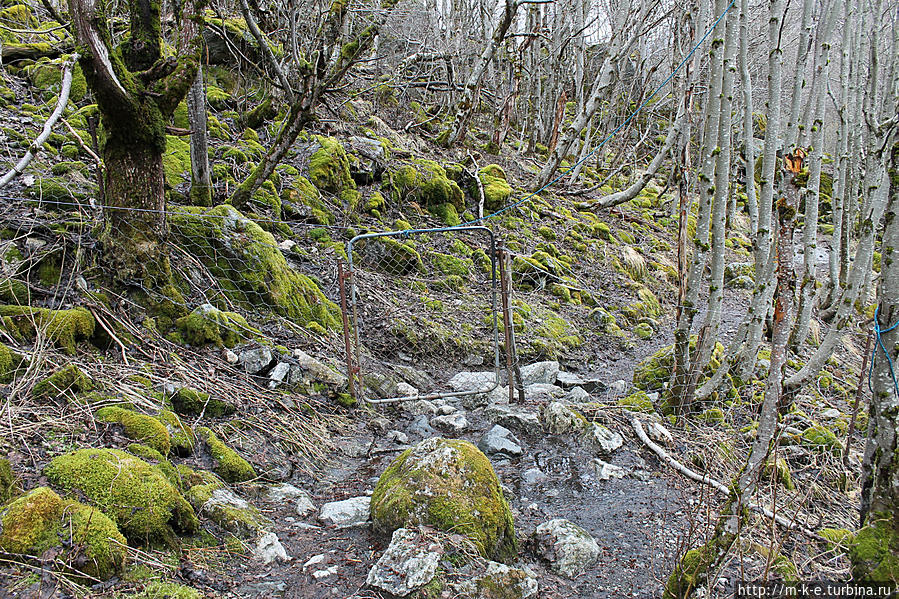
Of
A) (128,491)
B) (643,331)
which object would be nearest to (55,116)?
(128,491)

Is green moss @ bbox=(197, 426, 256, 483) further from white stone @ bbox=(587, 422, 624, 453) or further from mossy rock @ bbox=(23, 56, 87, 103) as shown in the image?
mossy rock @ bbox=(23, 56, 87, 103)

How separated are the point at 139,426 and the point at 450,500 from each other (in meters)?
1.76

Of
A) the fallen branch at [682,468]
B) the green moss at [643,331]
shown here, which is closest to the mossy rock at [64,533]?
the fallen branch at [682,468]

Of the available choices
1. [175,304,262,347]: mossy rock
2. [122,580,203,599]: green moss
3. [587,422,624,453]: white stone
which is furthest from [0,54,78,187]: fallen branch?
[587,422,624,453]: white stone

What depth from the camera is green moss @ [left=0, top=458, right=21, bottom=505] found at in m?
1.99

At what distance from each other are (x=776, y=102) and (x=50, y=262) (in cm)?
597

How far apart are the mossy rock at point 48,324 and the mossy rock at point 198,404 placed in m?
0.68

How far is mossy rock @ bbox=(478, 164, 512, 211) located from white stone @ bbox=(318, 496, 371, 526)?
753cm

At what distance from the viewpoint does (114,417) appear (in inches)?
111

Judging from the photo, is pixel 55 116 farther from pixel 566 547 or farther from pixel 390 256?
pixel 390 256

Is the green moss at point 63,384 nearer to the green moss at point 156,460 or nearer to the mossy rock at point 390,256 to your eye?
the green moss at point 156,460

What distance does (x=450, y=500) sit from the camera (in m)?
2.66

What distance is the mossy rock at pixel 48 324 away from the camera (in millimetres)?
3153

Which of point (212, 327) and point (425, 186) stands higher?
point (425, 186)
